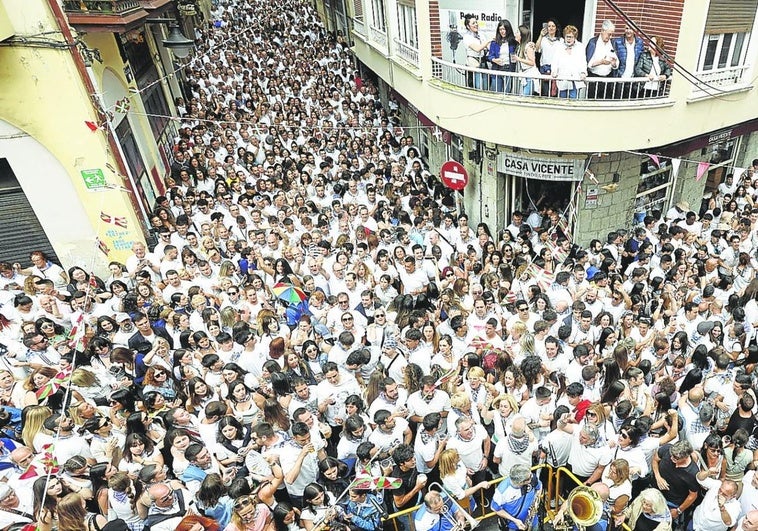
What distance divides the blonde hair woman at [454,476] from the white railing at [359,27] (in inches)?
527

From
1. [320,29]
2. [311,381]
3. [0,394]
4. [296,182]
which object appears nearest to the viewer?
[0,394]

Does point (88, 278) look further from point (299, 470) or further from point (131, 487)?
point (299, 470)

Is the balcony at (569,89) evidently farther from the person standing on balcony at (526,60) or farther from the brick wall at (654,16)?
the brick wall at (654,16)

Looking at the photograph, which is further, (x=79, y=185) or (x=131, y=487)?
(x=79, y=185)

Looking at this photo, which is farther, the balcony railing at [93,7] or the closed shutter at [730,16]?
the balcony railing at [93,7]

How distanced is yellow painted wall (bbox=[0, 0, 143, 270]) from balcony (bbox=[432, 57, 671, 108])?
6.23 meters

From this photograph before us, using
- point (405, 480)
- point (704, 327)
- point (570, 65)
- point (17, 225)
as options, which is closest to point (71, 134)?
point (17, 225)

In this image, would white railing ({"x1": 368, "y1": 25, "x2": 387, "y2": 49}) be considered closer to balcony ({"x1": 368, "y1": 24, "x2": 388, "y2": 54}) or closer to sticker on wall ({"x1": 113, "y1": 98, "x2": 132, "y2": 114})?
balcony ({"x1": 368, "y1": 24, "x2": 388, "y2": 54})

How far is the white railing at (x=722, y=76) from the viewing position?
805cm

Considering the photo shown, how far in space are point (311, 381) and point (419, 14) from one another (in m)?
6.78

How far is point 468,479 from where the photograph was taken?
176 inches

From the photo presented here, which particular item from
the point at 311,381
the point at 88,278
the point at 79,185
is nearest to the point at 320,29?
the point at 79,185

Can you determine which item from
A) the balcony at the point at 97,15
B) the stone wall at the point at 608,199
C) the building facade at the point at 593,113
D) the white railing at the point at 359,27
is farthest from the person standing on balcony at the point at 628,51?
the white railing at the point at 359,27

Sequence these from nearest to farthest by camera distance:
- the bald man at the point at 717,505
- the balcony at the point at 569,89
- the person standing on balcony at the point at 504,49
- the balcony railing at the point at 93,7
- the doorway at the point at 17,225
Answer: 1. the bald man at the point at 717,505
2. the balcony at the point at 569,89
3. the balcony railing at the point at 93,7
4. the person standing on balcony at the point at 504,49
5. the doorway at the point at 17,225
